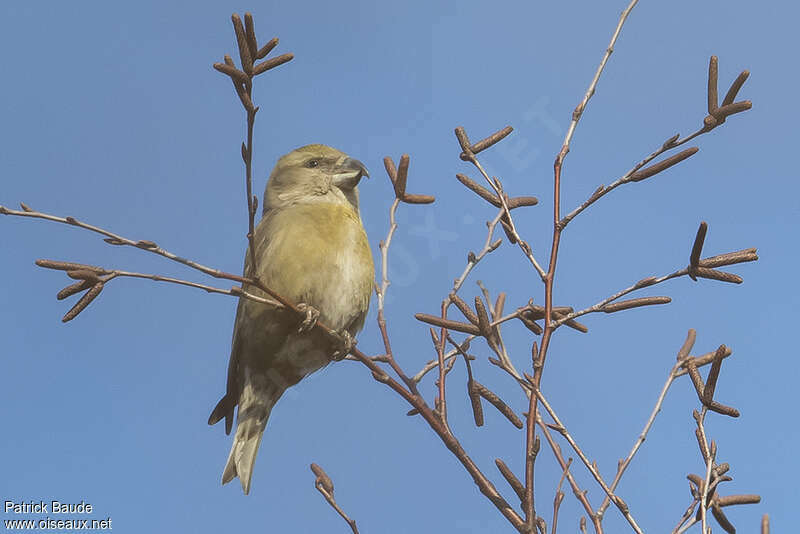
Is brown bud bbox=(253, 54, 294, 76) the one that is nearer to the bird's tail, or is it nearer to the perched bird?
the perched bird

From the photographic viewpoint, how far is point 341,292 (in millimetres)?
4312

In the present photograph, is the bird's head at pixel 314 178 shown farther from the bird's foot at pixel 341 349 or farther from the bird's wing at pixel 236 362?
the bird's foot at pixel 341 349

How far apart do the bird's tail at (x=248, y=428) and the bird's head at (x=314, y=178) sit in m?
1.05

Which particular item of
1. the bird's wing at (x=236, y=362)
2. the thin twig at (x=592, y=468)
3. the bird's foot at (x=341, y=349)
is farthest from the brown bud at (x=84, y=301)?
the bird's wing at (x=236, y=362)

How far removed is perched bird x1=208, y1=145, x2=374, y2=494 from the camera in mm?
4285

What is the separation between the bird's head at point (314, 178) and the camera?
16.3ft

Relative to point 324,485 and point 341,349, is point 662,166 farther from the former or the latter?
point 341,349

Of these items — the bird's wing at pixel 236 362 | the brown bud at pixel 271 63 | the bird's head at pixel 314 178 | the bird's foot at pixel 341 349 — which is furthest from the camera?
the bird's head at pixel 314 178

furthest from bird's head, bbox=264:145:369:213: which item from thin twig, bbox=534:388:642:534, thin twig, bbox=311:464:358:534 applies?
thin twig, bbox=534:388:642:534

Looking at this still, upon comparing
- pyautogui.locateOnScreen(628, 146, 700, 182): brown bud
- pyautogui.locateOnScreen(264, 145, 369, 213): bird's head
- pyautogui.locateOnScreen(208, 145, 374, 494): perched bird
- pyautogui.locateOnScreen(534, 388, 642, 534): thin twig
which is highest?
pyautogui.locateOnScreen(264, 145, 369, 213): bird's head

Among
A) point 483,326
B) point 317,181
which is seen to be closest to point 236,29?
point 483,326

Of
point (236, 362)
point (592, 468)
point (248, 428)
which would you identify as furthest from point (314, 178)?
point (592, 468)

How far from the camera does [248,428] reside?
4.71 m

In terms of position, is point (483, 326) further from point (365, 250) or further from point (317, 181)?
point (317, 181)
